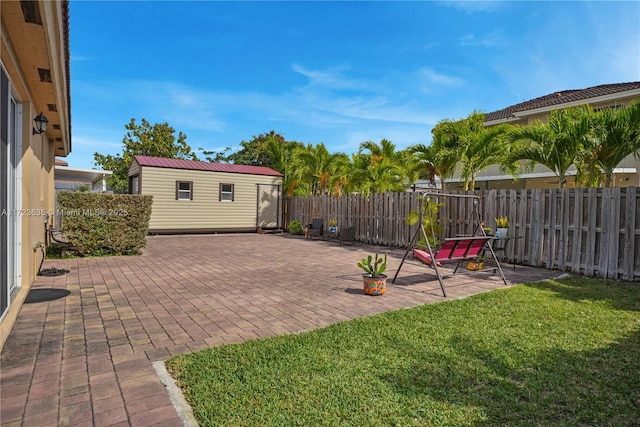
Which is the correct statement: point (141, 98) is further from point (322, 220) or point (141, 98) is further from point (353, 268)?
point (353, 268)

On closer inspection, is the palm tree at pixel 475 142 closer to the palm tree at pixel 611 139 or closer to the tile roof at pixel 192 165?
the palm tree at pixel 611 139

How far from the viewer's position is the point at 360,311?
4508mm

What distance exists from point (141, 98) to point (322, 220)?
2103cm

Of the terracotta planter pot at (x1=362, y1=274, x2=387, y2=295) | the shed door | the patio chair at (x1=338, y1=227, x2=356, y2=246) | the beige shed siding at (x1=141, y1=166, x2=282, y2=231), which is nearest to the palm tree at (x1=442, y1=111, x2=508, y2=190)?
the patio chair at (x1=338, y1=227, x2=356, y2=246)

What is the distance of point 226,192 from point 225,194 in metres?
0.11

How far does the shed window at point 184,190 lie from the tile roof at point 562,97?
15.8m

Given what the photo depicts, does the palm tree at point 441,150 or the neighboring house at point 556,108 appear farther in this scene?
the neighboring house at point 556,108

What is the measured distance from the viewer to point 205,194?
16.5m

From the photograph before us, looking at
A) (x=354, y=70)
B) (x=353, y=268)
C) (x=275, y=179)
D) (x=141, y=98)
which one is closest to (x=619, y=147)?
(x=353, y=268)

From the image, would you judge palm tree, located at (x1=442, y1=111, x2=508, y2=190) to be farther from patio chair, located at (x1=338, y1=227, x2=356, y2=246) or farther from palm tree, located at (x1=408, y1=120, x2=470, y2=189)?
patio chair, located at (x1=338, y1=227, x2=356, y2=246)

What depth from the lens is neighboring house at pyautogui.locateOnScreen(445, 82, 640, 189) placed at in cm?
1370

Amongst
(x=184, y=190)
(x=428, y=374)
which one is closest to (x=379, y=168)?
Answer: (x=184, y=190)

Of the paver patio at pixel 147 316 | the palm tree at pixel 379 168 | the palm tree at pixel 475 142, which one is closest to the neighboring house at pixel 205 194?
the palm tree at pixel 379 168

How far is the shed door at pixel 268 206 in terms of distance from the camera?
18.1 metres
